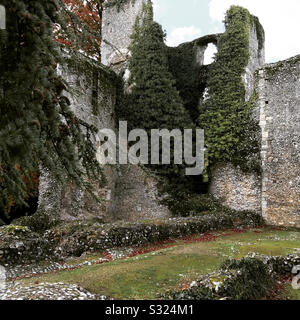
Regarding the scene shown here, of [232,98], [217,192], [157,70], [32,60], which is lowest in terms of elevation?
[217,192]

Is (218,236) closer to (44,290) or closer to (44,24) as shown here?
(44,290)

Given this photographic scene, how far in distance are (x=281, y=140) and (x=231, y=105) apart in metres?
2.96

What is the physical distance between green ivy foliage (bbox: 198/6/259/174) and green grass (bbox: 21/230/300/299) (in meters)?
5.56

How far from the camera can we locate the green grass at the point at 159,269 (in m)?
6.70

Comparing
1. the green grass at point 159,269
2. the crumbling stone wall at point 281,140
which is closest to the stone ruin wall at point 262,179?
the crumbling stone wall at point 281,140

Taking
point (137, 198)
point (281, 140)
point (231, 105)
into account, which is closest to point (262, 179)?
point (281, 140)

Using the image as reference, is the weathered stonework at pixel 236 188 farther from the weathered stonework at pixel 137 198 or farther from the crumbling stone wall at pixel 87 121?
the crumbling stone wall at pixel 87 121

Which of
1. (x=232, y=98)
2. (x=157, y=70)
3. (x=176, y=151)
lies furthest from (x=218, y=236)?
(x=157, y=70)

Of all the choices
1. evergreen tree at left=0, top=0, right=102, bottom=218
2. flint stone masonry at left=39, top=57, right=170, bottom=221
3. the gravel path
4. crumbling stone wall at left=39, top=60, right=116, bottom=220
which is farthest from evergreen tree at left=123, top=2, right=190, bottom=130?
evergreen tree at left=0, top=0, right=102, bottom=218

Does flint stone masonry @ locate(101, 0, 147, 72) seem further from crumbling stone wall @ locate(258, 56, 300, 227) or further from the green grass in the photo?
the green grass

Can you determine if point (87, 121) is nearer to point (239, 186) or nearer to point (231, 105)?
point (231, 105)

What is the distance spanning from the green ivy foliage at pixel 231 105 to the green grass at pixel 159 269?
5.56m

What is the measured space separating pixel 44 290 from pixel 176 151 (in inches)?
437

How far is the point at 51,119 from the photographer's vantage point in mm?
3740
